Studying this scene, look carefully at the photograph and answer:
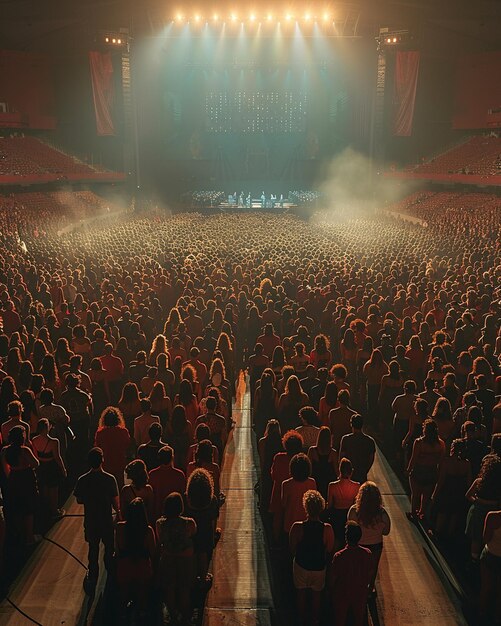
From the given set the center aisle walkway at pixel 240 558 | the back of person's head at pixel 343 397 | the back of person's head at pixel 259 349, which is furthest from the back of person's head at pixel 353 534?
the back of person's head at pixel 259 349

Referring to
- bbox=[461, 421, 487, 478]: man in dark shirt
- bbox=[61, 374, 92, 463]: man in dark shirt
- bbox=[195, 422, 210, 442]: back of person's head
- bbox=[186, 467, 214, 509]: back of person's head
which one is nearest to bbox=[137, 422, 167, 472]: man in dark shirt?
bbox=[195, 422, 210, 442]: back of person's head

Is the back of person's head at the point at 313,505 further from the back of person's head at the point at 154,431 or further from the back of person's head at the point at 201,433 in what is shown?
the back of person's head at the point at 154,431

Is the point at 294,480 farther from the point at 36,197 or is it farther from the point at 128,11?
the point at 128,11

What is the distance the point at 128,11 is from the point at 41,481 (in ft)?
169

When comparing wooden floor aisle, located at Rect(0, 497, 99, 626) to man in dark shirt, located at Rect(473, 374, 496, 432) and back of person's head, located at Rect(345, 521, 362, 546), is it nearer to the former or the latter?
back of person's head, located at Rect(345, 521, 362, 546)

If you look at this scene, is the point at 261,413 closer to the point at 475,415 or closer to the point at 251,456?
the point at 251,456

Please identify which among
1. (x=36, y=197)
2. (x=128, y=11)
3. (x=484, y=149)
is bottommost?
(x=36, y=197)

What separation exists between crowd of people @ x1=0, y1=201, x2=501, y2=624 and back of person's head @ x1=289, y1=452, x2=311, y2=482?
2 cm

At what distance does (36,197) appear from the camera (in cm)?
4262

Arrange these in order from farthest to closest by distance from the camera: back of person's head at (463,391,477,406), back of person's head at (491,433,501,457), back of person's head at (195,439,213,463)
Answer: back of person's head at (463,391,477,406)
back of person's head at (491,433,501,457)
back of person's head at (195,439,213,463)

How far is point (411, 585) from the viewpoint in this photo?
241 inches

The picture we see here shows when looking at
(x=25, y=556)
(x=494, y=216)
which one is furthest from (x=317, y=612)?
(x=494, y=216)

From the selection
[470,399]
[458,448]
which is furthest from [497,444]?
[470,399]

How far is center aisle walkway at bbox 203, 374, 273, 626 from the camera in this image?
18.9ft
